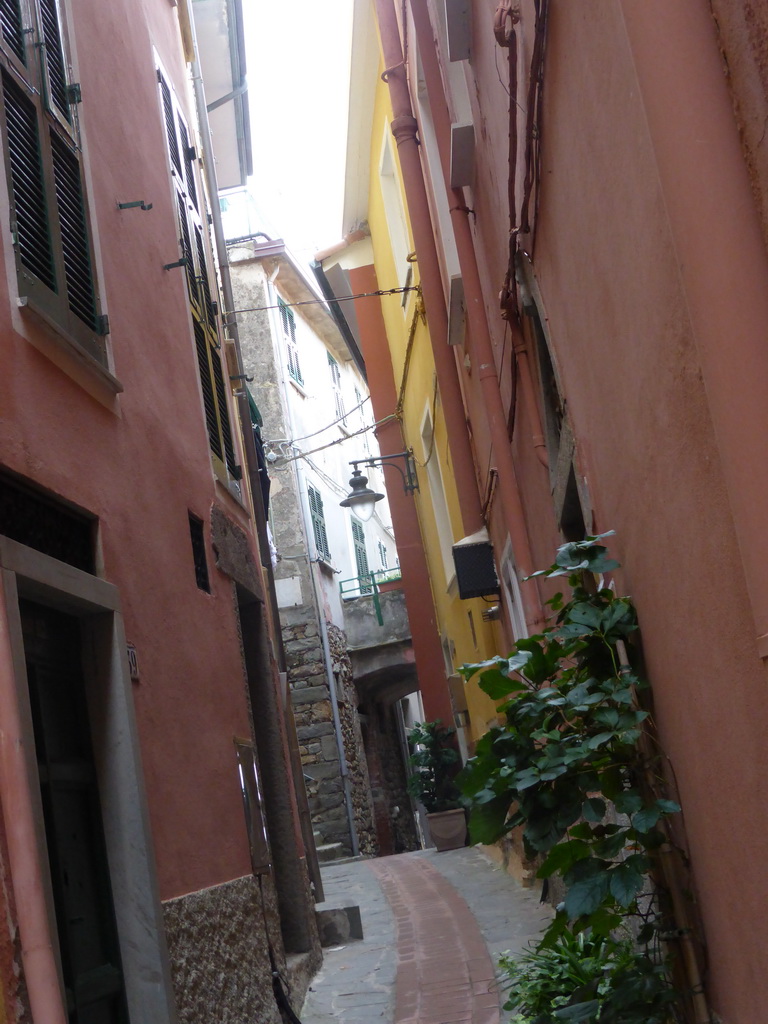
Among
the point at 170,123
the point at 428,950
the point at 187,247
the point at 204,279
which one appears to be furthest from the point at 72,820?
the point at 170,123

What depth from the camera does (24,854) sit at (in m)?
3.04

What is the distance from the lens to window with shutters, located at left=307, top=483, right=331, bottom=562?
18.9 metres

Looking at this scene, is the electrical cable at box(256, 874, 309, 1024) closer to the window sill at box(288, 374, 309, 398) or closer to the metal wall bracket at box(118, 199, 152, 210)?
the metal wall bracket at box(118, 199, 152, 210)

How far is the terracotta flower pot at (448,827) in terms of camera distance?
13.6 m

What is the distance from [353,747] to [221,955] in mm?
13927

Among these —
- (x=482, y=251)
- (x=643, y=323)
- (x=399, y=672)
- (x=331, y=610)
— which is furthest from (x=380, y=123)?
(x=399, y=672)

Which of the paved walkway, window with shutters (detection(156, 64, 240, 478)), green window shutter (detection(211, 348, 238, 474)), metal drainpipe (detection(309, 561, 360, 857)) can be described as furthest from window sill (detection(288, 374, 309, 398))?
green window shutter (detection(211, 348, 238, 474))

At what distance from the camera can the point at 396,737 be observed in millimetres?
26328

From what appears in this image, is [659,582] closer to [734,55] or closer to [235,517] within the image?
[734,55]

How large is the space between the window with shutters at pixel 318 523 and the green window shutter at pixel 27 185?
14276 mm

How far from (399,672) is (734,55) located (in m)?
20.0

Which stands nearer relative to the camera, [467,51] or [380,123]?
[467,51]

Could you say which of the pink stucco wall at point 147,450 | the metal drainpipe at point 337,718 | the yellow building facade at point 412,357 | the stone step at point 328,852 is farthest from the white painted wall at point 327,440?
the pink stucco wall at point 147,450

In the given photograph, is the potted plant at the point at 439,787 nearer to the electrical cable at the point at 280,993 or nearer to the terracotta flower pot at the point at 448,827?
the terracotta flower pot at the point at 448,827
